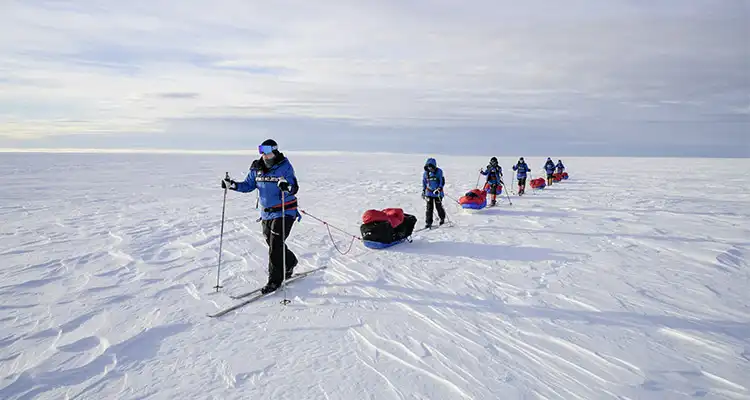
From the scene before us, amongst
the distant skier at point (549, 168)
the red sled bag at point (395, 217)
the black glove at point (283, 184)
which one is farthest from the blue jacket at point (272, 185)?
the distant skier at point (549, 168)

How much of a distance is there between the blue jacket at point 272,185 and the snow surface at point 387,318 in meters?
1.07

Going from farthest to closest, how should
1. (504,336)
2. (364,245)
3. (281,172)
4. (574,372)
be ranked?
1. (364,245)
2. (281,172)
3. (504,336)
4. (574,372)

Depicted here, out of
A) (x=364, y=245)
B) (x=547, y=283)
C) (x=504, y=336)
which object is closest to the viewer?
(x=504, y=336)

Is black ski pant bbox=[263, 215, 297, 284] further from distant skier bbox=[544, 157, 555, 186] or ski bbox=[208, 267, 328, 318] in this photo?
distant skier bbox=[544, 157, 555, 186]

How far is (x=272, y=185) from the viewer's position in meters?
5.02

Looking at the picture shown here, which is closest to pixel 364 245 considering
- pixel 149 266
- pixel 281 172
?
pixel 281 172

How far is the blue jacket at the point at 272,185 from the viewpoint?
16.2 feet

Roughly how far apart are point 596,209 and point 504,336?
9.77 metres

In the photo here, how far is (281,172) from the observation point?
4.95 m

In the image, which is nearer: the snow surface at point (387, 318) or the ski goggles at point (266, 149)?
the snow surface at point (387, 318)

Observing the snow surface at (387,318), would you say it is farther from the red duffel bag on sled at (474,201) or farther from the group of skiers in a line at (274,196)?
the red duffel bag on sled at (474,201)

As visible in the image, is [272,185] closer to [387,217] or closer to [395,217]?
[387,217]

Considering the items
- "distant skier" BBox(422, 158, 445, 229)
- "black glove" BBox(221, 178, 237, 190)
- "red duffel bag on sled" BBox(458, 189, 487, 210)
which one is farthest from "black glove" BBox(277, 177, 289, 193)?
"red duffel bag on sled" BBox(458, 189, 487, 210)

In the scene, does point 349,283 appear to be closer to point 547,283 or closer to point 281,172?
point 281,172
